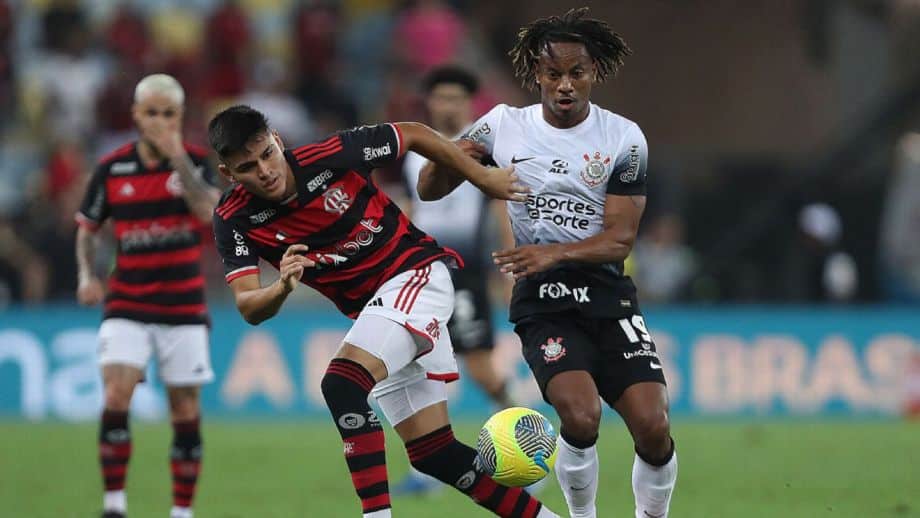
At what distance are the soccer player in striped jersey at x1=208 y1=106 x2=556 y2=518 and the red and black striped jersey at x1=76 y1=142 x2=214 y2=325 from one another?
2.18 meters

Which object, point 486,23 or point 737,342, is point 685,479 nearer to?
point 737,342

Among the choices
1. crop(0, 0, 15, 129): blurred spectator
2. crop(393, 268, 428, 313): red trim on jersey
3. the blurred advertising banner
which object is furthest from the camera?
crop(0, 0, 15, 129): blurred spectator

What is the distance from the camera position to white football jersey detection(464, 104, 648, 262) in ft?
25.9

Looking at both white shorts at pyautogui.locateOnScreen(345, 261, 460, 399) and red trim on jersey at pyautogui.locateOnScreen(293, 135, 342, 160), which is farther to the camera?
red trim on jersey at pyautogui.locateOnScreen(293, 135, 342, 160)

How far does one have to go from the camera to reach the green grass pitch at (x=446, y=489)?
33.7 ft

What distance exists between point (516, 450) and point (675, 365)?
33.1 feet

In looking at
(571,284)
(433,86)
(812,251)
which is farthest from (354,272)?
(812,251)

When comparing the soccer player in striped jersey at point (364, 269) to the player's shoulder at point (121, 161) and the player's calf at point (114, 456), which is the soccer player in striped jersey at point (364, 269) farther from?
the player's shoulder at point (121, 161)

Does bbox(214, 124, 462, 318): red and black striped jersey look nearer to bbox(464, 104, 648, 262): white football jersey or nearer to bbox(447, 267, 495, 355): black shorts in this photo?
bbox(464, 104, 648, 262): white football jersey

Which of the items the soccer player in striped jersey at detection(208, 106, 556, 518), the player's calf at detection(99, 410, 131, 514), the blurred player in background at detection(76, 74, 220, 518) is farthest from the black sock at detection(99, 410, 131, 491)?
the soccer player in striped jersey at detection(208, 106, 556, 518)

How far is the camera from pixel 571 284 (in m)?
8.01

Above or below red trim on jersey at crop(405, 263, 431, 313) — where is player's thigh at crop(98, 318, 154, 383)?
below

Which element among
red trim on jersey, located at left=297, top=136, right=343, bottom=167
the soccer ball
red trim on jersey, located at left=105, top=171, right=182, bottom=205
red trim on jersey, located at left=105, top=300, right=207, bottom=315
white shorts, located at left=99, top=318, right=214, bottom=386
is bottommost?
the soccer ball

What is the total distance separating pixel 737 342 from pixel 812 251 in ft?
6.04
